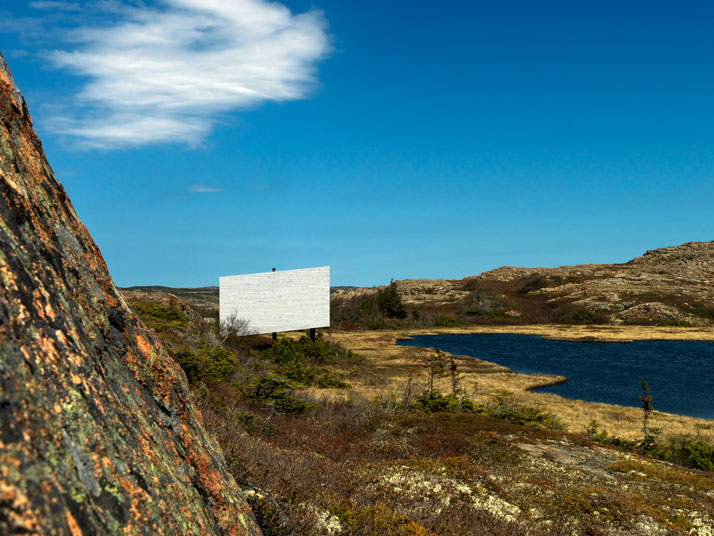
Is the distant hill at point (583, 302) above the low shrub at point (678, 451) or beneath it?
above

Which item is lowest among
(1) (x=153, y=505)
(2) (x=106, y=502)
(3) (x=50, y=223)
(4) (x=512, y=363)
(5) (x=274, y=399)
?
(4) (x=512, y=363)

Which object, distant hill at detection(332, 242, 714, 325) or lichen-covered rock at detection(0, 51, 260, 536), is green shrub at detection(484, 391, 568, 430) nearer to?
lichen-covered rock at detection(0, 51, 260, 536)

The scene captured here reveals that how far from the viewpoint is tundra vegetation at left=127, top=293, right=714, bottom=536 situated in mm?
6953

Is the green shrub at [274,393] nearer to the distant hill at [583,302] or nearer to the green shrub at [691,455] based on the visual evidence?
the green shrub at [691,455]

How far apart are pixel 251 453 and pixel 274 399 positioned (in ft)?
31.7

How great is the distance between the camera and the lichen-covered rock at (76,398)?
1760 mm

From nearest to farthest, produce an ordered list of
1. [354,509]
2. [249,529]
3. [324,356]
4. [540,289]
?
[249,529]
[354,509]
[324,356]
[540,289]

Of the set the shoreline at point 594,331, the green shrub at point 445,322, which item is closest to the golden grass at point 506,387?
the shoreline at point 594,331

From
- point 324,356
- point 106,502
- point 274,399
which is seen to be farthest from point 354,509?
point 324,356

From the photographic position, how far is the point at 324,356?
46250 millimetres

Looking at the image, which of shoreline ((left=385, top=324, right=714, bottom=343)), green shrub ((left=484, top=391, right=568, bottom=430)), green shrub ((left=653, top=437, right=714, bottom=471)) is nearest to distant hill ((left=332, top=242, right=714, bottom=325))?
shoreline ((left=385, top=324, right=714, bottom=343))

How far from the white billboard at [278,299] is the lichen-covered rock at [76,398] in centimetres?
4060

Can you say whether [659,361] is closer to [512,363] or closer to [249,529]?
[512,363]

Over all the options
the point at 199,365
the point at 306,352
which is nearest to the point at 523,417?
the point at 199,365
